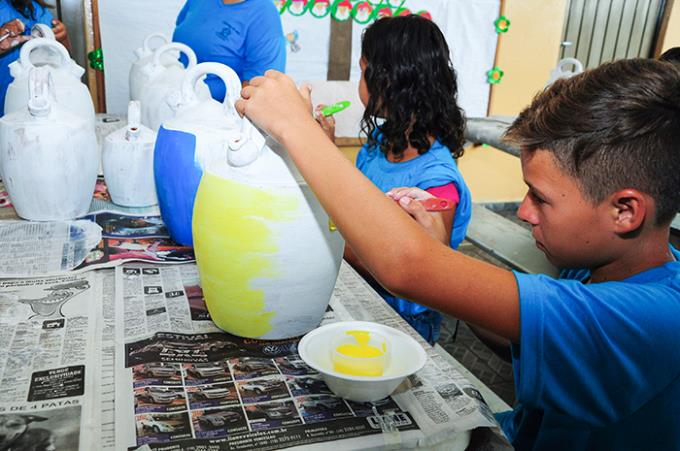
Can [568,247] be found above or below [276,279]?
above

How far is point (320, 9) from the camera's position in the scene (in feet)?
10.4

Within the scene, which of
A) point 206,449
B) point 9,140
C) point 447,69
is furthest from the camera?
point 447,69

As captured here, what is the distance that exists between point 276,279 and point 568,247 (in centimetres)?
43

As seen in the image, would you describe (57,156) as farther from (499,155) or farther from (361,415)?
(499,155)

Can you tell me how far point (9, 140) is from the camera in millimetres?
1246

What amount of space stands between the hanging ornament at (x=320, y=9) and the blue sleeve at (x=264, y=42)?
105 cm

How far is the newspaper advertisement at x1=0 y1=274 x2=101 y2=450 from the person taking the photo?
649 millimetres

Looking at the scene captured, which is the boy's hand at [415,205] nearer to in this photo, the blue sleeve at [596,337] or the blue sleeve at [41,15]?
the blue sleeve at [596,337]

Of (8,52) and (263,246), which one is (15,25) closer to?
(8,52)

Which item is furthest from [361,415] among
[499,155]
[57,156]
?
[499,155]

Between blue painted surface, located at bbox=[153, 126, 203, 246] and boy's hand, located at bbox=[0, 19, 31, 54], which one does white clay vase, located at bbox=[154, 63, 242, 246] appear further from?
boy's hand, located at bbox=[0, 19, 31, 54]

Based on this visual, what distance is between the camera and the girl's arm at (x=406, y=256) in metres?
0.64

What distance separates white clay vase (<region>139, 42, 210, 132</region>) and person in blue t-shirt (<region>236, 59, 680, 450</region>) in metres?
1.07

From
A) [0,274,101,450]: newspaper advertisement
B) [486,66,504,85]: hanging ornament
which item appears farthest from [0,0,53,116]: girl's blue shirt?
[486,66,504,85]: hanging ornament
